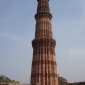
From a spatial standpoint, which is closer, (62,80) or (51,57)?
(51,57)

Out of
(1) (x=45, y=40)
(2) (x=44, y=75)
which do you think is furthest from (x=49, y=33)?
(2) (x=44, y=75)

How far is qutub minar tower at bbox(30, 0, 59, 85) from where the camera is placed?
1366 inches

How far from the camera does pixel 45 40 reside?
36594mm

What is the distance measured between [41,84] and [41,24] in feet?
31.9

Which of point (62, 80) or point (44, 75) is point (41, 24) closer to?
point (44, 75)

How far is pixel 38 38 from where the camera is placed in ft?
121

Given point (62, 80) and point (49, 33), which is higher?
point (49, 33)

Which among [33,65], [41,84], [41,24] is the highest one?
[41,24]

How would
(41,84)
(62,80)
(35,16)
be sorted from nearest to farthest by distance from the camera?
(41,84) → (35,16) → (62,80)

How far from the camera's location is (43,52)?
35.9m

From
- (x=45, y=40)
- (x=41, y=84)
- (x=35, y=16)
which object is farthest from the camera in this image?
(x=35, y=16)

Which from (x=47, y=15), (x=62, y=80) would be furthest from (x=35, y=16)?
(x=62, y=80)

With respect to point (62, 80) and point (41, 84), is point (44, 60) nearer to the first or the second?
point (41, 84)

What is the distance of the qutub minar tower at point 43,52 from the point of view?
34.7 meters
